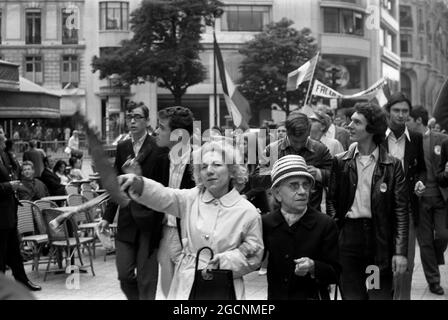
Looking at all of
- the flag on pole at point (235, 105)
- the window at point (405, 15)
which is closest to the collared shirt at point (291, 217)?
the flag on pole at point (235, 105)

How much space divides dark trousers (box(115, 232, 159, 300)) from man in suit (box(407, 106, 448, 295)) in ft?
11.0

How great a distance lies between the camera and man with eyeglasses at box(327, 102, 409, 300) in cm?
495

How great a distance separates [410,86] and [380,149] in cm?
8223

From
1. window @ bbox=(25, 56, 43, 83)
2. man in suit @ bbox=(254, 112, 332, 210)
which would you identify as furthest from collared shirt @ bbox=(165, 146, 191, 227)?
window @ bbox=(25, 56, 43, 83)

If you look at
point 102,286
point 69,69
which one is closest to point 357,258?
point 102,286

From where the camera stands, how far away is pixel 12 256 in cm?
793

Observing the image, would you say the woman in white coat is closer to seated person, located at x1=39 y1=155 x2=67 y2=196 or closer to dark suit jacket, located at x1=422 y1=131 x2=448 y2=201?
dark suit jacket, located at x1=422 y1=131 x2=448 y2=201

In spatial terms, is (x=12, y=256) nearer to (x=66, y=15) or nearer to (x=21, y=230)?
(x=21, y=230)

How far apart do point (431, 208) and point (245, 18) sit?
48.6m

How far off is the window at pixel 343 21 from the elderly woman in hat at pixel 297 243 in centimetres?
5440

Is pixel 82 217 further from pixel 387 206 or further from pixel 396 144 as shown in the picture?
pixel 387 206

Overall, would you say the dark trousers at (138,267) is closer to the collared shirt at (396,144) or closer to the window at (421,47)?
the collared shirt at (396,144)

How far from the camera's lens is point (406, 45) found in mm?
84688
